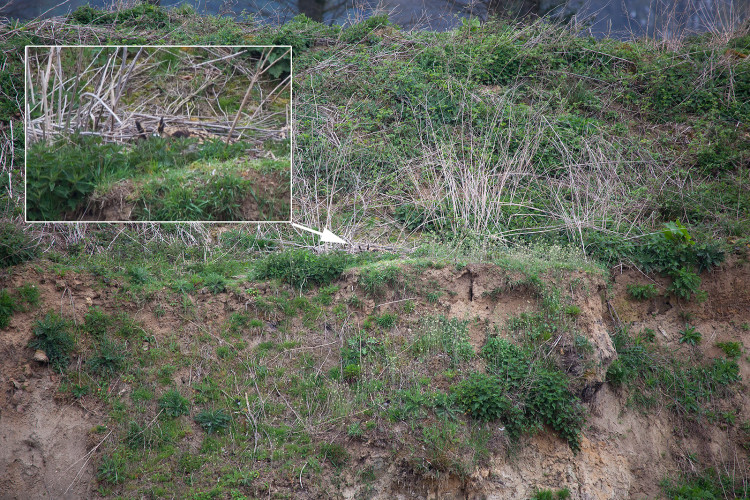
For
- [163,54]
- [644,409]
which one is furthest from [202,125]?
[644,409]

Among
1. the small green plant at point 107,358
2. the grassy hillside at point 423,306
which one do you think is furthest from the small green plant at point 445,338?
the small green plant at point 107,358

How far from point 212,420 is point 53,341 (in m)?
1.89

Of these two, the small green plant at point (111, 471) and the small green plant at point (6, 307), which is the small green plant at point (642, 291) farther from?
the small green plant at point (6, 307)

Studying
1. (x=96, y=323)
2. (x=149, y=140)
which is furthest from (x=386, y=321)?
(x=149, y=140)

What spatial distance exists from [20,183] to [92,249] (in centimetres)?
180

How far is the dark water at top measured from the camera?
41.2 feet

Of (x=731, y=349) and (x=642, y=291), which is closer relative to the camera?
(x=731, y=349)

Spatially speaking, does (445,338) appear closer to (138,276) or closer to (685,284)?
(685,284)

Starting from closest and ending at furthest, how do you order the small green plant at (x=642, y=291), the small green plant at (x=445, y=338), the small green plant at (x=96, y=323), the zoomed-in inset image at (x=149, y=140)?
the zoomed-in inset image at (x=149, y=140) → the small green plant at (x=96, y=323) → the small green plant at (x=445, y=338) → the small green plant at (x=642, y=291)

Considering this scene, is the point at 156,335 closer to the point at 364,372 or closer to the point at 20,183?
the point at 364,372

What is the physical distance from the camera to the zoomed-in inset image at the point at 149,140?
6699mm

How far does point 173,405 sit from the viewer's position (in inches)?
268

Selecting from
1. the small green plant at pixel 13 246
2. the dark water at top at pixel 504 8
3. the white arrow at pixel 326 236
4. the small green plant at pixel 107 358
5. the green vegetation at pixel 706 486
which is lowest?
the green vegetation at pixel 706 486

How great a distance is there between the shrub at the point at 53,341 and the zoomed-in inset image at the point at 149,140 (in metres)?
1.12
